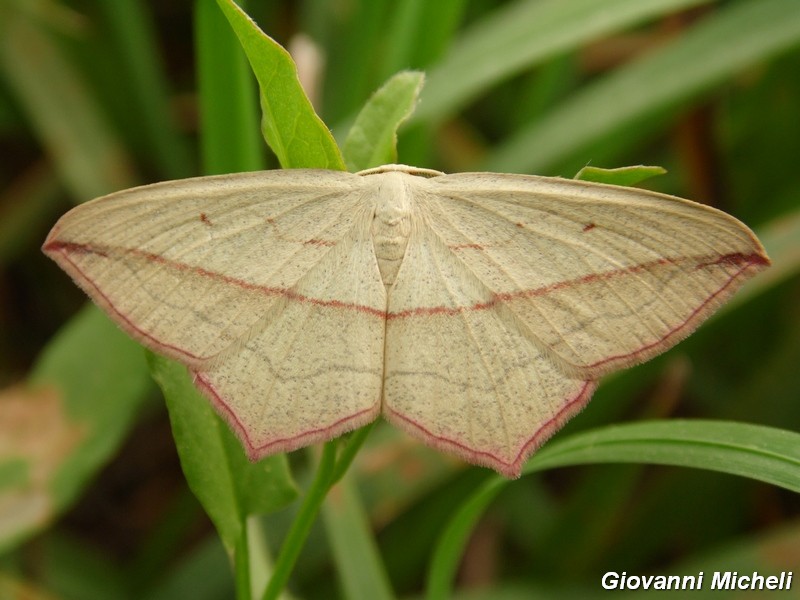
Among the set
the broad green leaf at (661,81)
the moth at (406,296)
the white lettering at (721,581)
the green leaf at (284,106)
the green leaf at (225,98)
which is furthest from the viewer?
the broad green leaf at (661,81)

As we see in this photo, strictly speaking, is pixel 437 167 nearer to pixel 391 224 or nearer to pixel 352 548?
pixel 352 548

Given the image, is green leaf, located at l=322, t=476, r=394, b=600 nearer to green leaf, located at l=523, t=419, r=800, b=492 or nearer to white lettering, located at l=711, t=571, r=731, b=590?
green leaf, located at l=523, t=419, r=800, b=492

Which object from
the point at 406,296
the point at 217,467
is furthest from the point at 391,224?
the point at 217,467

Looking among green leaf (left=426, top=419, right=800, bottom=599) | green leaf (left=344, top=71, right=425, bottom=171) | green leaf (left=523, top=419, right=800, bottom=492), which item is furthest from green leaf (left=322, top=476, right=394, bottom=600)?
green leaf (left=344, top=71, right=425, bottom=171)

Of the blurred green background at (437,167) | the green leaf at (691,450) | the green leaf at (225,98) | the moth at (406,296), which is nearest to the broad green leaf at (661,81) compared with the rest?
the blurred green background at (437,167)

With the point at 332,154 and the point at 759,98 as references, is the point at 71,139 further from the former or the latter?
the point at 759,98

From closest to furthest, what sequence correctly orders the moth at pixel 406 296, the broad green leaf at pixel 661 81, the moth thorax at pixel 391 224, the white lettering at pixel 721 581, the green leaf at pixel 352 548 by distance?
the moth at pixel 406 296 < the moth thorax at pixel 391 224 < the green leaf at pixel 352 548 < the white lettering at pixel 721 581 < the broad green leaf at pixel 661 81

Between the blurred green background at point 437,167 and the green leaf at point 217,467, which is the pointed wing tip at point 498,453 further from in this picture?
the blurred green background at point 437,167
